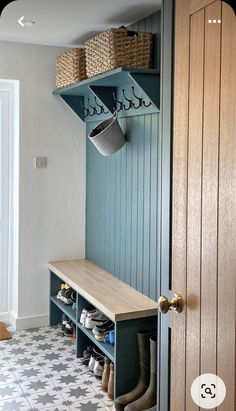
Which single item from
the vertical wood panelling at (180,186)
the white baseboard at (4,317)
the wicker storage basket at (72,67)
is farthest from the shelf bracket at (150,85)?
the white baseboard at (4,317)

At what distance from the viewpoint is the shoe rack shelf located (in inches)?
106

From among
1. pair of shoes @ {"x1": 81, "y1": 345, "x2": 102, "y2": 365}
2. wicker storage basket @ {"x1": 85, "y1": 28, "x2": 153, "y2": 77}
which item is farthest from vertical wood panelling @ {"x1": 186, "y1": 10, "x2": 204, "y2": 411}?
pair of shoes @ {"x1": 81, "y1": 345, "x2": 102, "y2": 365}

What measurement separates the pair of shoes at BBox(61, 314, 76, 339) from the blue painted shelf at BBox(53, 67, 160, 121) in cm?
164

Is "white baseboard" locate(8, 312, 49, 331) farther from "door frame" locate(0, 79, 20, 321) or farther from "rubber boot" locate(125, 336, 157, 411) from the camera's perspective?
"rubber boot" locate(125, 336, 157, 411)

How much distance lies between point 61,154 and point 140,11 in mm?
1457

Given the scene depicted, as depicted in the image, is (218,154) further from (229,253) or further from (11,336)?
(11,336)

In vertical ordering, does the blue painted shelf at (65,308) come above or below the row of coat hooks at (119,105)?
below

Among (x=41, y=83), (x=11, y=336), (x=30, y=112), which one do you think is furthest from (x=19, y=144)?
(x=11, y=336)

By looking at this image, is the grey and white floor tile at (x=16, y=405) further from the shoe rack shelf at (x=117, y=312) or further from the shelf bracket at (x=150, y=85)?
the shelf bracket at (x=150, y=85)

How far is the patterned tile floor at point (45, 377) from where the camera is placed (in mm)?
2736

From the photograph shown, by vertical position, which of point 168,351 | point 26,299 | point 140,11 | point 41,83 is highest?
point 140,11

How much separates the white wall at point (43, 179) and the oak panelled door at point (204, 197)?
7.84ft

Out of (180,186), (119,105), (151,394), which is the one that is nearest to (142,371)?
(151,394)

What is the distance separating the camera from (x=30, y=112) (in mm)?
3854
